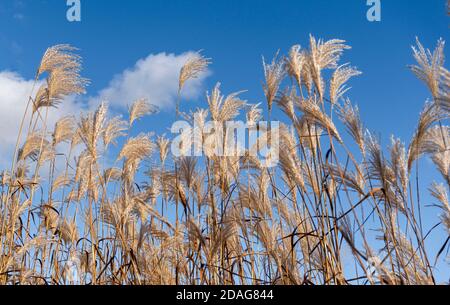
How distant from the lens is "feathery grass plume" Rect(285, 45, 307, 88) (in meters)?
3.65

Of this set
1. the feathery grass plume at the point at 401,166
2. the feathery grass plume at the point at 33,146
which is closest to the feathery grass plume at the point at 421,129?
the feathery grass plume at the point at 401,166

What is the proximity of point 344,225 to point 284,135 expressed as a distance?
3.51ft

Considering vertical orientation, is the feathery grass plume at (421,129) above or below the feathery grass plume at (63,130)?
below

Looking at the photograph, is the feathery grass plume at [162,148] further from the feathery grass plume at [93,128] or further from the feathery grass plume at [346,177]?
the feathery grass plume at [346,177]

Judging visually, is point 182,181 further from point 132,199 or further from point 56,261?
point 56,261

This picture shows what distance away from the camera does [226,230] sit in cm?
344

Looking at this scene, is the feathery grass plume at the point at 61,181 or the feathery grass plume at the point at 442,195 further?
the feathery grass plume at the point at 61,181

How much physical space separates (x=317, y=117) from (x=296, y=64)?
1.87 ft

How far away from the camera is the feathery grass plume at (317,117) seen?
3229 millimetres

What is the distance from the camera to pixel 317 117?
129 inches

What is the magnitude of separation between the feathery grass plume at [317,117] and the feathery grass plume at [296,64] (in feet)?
1.10
